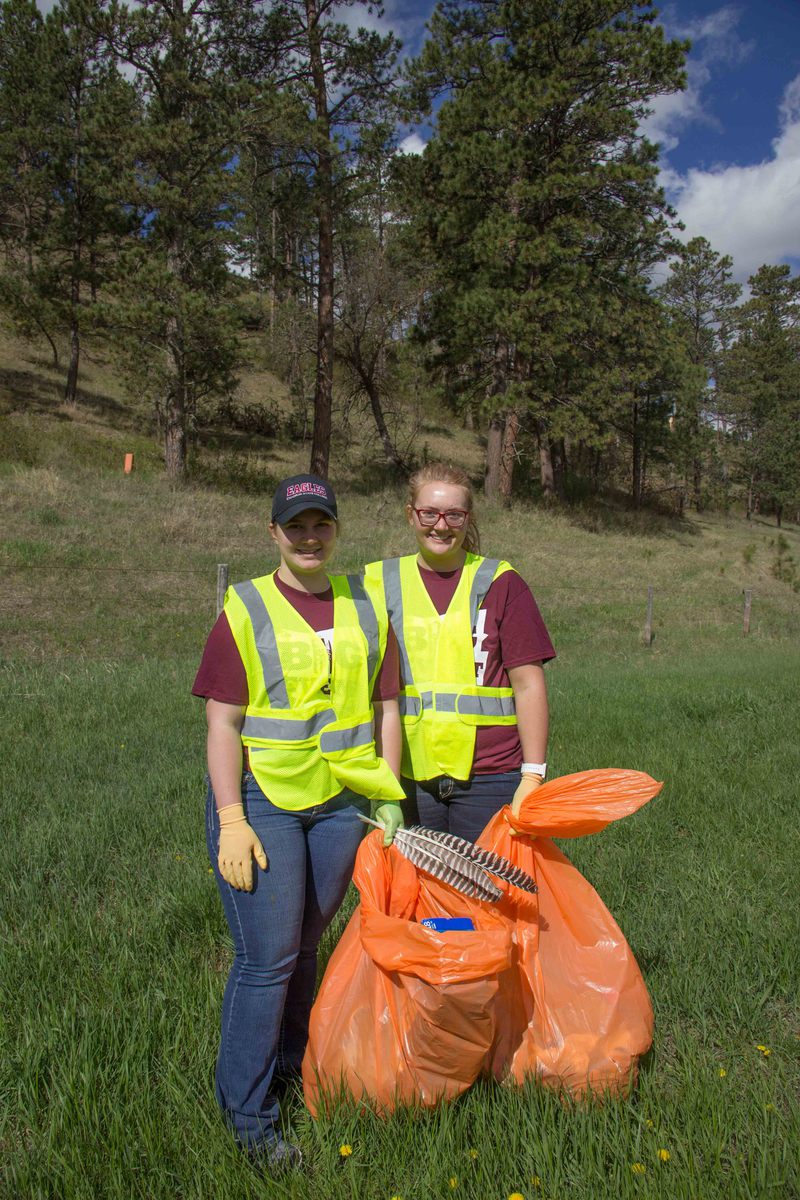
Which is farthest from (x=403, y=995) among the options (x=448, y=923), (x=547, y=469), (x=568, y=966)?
(x=547, y=469)

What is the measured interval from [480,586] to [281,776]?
870 millimetres

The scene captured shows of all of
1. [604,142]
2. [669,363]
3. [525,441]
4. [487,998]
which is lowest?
[487,998]

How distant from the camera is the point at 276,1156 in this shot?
1.97m

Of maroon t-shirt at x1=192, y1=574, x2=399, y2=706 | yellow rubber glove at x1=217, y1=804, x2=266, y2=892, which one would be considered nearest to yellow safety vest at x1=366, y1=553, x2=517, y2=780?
maroon t-shirt at x1=192, y1=574, x2=399, y2=706

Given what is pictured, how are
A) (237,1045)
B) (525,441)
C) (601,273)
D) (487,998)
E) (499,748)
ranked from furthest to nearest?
(525,441)
(601,273)
(499,748)
(237,1045)
(487,998)

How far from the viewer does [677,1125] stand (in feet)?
6.75

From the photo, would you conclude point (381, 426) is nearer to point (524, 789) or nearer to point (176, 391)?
point (176, 391)

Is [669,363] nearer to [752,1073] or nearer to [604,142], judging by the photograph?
[604,142]

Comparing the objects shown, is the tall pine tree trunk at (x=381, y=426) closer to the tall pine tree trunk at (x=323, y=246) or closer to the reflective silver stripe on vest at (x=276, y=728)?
the tall pine tree trunk at (x=323, y=246)

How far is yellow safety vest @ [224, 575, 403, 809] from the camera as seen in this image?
209 cm

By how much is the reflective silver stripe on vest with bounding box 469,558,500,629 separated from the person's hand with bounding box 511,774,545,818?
0.49 m

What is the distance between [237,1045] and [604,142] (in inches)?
962

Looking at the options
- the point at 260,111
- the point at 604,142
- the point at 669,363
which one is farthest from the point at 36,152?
the point at 669,363

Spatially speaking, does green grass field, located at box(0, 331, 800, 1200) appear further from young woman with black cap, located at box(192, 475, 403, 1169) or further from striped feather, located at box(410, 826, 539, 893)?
striped feather, located at box(410, 826, 539, 893)
